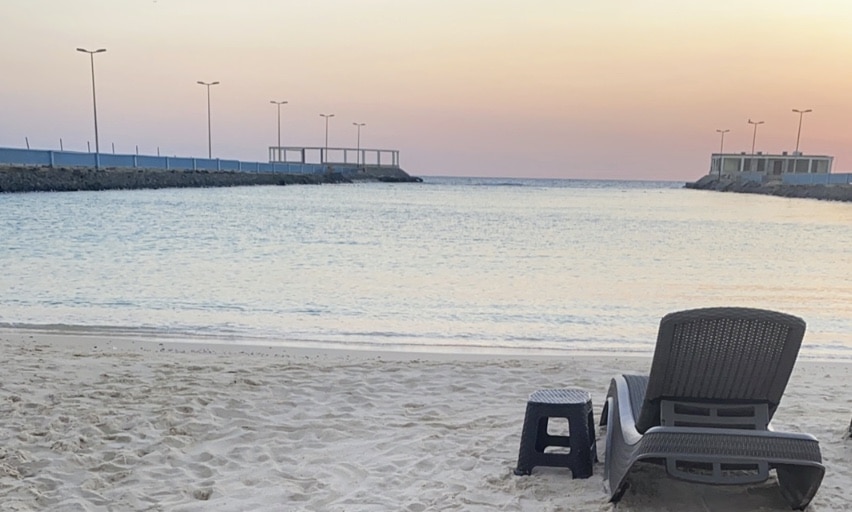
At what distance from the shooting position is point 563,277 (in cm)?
1420

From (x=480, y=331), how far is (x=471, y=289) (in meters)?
A: 3.47

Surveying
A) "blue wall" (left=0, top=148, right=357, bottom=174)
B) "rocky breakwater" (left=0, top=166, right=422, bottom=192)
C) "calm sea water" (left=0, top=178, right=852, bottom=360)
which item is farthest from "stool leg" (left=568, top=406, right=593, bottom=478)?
"blue wall" (left=0, top=148, right=357, bottom=174)

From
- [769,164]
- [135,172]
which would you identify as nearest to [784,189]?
[769,164]

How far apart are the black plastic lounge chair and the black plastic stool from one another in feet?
1.13

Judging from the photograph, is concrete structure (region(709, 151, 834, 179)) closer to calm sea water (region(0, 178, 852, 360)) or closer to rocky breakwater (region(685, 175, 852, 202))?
rocky breakwater (region(685, 175, 852, 202))

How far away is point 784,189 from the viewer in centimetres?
6706

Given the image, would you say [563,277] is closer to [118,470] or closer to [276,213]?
[118,470]

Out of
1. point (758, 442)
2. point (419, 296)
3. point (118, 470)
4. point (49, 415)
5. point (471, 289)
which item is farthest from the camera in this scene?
point (471, 289)

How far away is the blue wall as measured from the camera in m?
44.7

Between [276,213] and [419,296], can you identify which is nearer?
[419,296]

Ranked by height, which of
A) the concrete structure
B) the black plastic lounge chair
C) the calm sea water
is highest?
the concrete structure

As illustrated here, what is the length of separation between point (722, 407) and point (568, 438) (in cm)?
96

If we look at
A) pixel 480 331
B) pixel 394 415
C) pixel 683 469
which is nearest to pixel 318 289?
pixel 480 331

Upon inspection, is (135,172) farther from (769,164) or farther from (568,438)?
(769,164)
